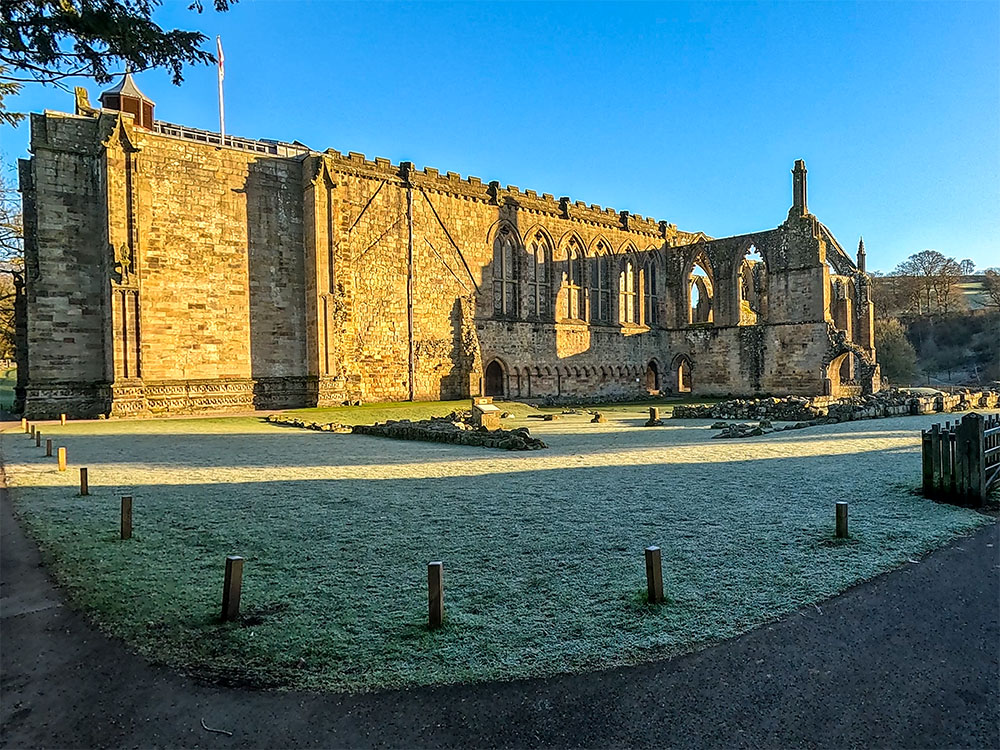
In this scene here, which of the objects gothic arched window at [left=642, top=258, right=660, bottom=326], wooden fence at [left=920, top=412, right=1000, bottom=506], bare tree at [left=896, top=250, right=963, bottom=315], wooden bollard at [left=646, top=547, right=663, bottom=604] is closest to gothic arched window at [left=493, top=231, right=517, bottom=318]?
gothic arched window at [left=642, top=258, right=660, bottom=326]

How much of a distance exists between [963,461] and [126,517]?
934cm

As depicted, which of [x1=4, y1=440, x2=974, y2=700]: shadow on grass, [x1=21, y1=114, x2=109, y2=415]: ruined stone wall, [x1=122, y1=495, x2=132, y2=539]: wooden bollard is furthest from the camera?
[x1=21, y1=114, x2=109, y2=415]: ruined stone wall

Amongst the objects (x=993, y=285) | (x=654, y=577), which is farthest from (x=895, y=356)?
(x=654, y=577)

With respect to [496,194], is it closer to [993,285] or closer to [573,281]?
[573,281]

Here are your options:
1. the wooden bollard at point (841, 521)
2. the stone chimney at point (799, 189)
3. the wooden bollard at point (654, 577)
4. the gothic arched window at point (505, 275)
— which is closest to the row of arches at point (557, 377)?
the gothic arched window at point (505, 275)

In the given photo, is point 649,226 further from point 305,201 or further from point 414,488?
point 414,488

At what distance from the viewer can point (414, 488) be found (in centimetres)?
860

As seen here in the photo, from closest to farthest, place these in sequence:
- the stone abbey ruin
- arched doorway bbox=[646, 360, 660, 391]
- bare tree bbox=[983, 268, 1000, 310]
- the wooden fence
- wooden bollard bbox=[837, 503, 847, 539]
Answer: wooden bollard bbox=[837, 503, 847, 539]
the wooden fence
the stone abbey ruin
arched doorway bbox=[646, 360, 660, 391]
bare tree bbox=[983, 268, 1000, 310]

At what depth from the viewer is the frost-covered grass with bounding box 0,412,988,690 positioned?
369 centimetres

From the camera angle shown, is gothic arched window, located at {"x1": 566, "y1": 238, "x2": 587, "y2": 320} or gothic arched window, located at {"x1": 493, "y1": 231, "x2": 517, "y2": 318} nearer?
gothic arched window, located at {"x1": 493, "y1": 231, "x2": 517, "y2": 318}

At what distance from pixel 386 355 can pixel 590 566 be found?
2349cm

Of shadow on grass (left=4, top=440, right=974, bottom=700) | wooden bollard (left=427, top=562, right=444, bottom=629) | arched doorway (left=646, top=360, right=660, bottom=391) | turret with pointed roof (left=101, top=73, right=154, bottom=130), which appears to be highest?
turret with pointed roof (left=101, top=73, right=154, bottom=130)

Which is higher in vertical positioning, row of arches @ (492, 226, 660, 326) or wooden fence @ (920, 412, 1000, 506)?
row of arches @ (492, 226, 660, 326)

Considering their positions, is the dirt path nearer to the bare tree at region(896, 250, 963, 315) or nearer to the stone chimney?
the stone chimney
